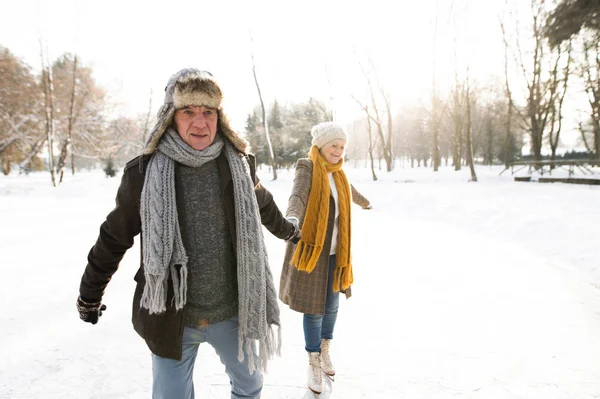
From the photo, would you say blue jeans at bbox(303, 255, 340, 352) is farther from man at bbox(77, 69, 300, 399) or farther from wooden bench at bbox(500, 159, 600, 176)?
wooden bench at bbox(500, 159, 600, 176)

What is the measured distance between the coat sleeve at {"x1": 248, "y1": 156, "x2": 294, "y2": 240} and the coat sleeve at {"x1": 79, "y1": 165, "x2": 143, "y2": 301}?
0.65 m

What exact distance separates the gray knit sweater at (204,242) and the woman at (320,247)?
2.89ft

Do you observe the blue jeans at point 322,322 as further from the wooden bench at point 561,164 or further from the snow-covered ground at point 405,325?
the wooden bench at point 561,164

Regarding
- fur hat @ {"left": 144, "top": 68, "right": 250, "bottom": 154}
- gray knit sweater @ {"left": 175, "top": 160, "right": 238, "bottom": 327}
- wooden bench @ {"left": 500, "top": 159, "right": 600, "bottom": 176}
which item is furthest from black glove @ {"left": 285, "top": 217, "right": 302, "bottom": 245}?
wooden bench @ {"left": 500, "top": 159, "right": 600, "bottom": 176}

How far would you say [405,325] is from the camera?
345 centimetres

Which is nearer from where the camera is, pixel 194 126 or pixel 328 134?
pixel 194 126

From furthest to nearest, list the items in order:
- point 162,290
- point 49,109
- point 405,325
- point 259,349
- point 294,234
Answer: point 49,109 < point 405,325 < point 294,234 < point 259,349 < point 162,290

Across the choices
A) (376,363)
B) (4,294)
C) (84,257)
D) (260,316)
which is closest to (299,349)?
(376,363)

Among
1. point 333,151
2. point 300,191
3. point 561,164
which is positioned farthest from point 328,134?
point 561,164

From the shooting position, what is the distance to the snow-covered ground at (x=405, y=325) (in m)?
2.55

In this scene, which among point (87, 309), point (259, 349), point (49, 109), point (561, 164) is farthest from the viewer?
point (49, 109)

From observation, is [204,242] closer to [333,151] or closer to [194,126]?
[194,126]

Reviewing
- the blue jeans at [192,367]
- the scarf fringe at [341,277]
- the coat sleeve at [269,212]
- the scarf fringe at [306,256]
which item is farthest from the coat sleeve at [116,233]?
the scarf fringe at [341,277]

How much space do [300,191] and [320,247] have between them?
0.46m
